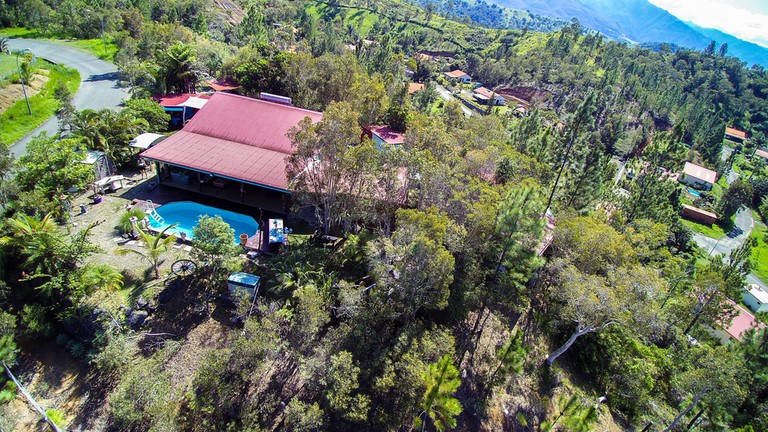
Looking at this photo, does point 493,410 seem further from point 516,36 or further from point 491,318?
point 516,36

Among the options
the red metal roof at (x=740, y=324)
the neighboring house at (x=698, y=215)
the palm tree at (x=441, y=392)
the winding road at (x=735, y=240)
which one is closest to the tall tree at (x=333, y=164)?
the palm tree at (x=441, y=392)

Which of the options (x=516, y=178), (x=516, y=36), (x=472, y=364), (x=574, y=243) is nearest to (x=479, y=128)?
(x=516, y=178)

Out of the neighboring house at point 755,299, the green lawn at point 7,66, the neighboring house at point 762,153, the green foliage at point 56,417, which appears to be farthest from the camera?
the neighboring house at point 762,153

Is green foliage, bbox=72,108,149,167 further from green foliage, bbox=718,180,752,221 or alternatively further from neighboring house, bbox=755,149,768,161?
neighboring house, bbox=755,149,768,161

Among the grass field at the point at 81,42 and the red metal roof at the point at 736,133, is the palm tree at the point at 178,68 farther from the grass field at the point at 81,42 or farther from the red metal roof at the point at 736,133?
the red metal roof at the point at 736,133

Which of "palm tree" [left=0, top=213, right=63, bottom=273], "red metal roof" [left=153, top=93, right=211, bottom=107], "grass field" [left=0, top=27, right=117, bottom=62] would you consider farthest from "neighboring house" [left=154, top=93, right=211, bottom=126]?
"grass field" [left=0, top=27, right=117, bottom=62]
